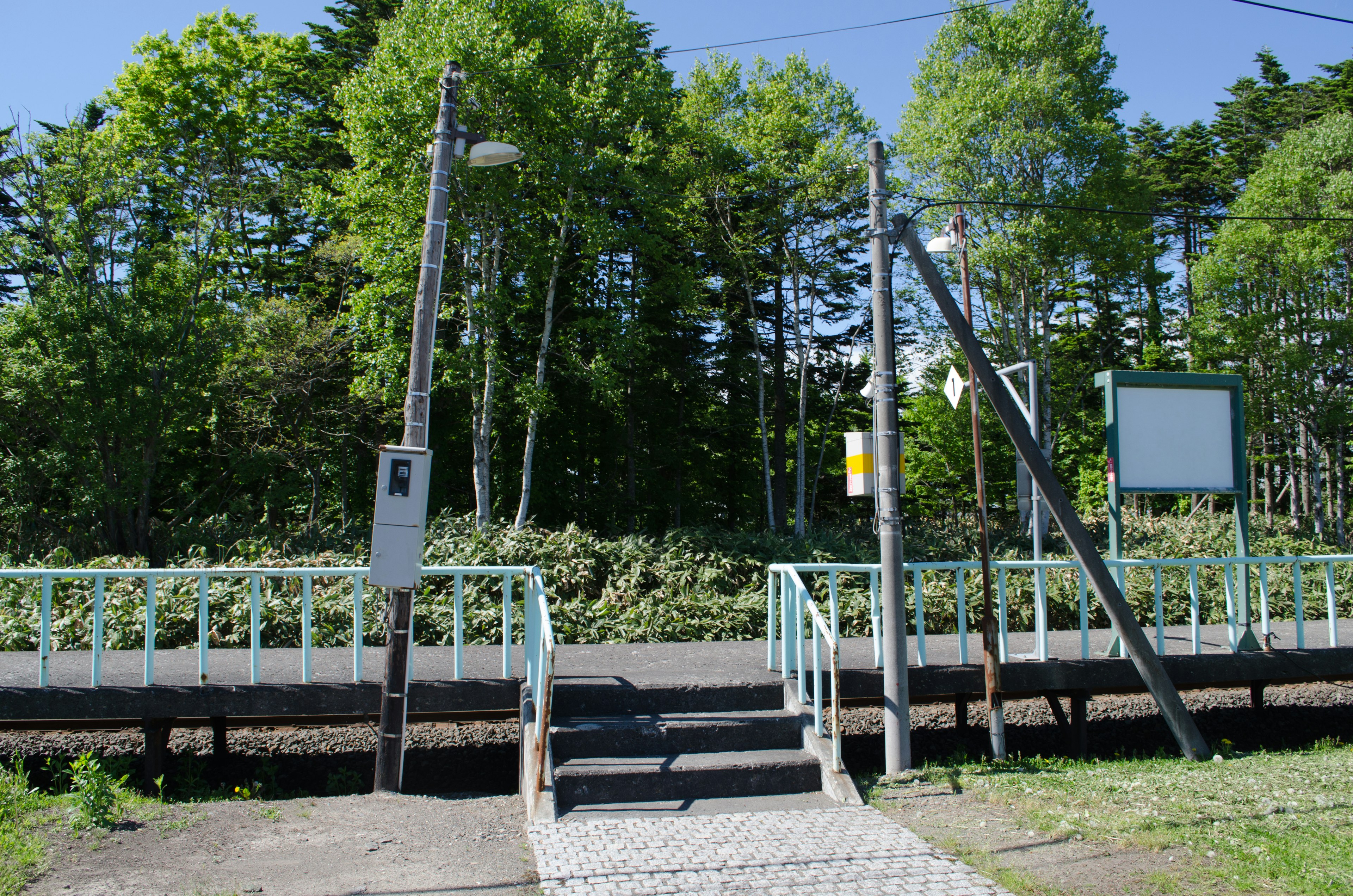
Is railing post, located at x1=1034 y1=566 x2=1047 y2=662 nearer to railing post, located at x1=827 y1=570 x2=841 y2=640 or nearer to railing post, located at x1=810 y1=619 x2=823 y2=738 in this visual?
railing post, located at x1=827 y1=570 x2=841 y2=640

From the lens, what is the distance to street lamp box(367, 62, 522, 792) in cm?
571

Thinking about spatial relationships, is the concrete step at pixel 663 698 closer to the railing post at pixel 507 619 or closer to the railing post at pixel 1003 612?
the railing post at pixel 507 619

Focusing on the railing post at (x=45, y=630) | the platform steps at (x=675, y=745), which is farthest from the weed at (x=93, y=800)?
the platform steps at (x=675, y=745)

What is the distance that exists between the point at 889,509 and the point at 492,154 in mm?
3820

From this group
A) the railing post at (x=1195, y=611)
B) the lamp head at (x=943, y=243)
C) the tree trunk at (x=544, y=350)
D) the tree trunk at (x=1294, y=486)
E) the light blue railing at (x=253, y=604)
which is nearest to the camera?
the light blue railing at (x=253, y=604)

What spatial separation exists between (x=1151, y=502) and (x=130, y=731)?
85.2ft

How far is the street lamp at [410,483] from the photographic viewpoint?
5.71 meters

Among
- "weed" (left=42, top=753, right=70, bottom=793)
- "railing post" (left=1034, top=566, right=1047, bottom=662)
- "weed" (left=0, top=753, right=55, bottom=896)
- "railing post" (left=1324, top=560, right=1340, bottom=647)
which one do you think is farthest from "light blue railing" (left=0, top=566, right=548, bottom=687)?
"railing post" (left=1324, top=560, right=1340, bottom=647)

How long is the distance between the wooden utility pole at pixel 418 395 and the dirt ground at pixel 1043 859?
Answer: 3.32 meters

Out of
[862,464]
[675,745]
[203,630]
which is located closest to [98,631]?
[203,630]

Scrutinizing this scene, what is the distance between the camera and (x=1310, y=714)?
931 centimetres

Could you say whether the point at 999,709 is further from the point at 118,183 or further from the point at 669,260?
the point at 669,260

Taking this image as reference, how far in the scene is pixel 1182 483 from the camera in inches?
312

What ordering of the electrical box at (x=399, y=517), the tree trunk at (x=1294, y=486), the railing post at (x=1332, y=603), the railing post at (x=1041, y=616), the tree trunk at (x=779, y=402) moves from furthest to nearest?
the tree trunk at (x=779, y=402) < the tree trunk at (x=1294, y=486) < the railing post at (x=1332, y=603) < the railing post at (x=1041, y=616) < the electrical box at (x=399, y=517)
